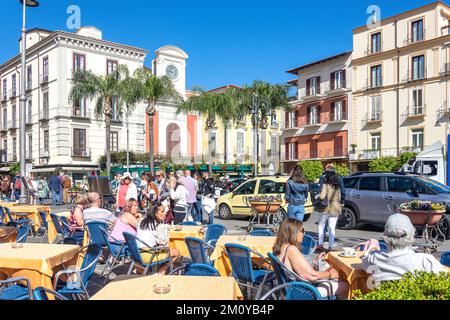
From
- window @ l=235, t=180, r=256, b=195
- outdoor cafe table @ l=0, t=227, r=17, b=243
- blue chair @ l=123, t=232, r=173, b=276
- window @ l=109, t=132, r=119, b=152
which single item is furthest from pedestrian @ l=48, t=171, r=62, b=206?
blue chair @ l=123, t=232, r=173, b=276

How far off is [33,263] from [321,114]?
4280cm

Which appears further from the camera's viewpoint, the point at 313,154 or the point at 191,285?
the point at 313,154

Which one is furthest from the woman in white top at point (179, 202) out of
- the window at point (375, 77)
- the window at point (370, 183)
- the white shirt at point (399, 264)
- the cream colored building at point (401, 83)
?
the window at point (375, 77)

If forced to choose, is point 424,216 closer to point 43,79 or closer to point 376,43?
point 376,43

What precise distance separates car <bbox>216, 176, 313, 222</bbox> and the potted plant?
5680mm

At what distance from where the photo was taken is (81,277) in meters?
5.07

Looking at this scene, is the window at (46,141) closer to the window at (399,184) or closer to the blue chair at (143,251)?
the window at (399,184)

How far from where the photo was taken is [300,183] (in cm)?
998

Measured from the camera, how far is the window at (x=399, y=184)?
39.9 ft

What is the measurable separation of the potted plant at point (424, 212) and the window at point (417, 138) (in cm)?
3017

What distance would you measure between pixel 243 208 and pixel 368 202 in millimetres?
4755

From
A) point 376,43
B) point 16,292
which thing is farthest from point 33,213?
point 376,43

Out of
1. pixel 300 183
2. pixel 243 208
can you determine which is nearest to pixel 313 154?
pixel 243 208
